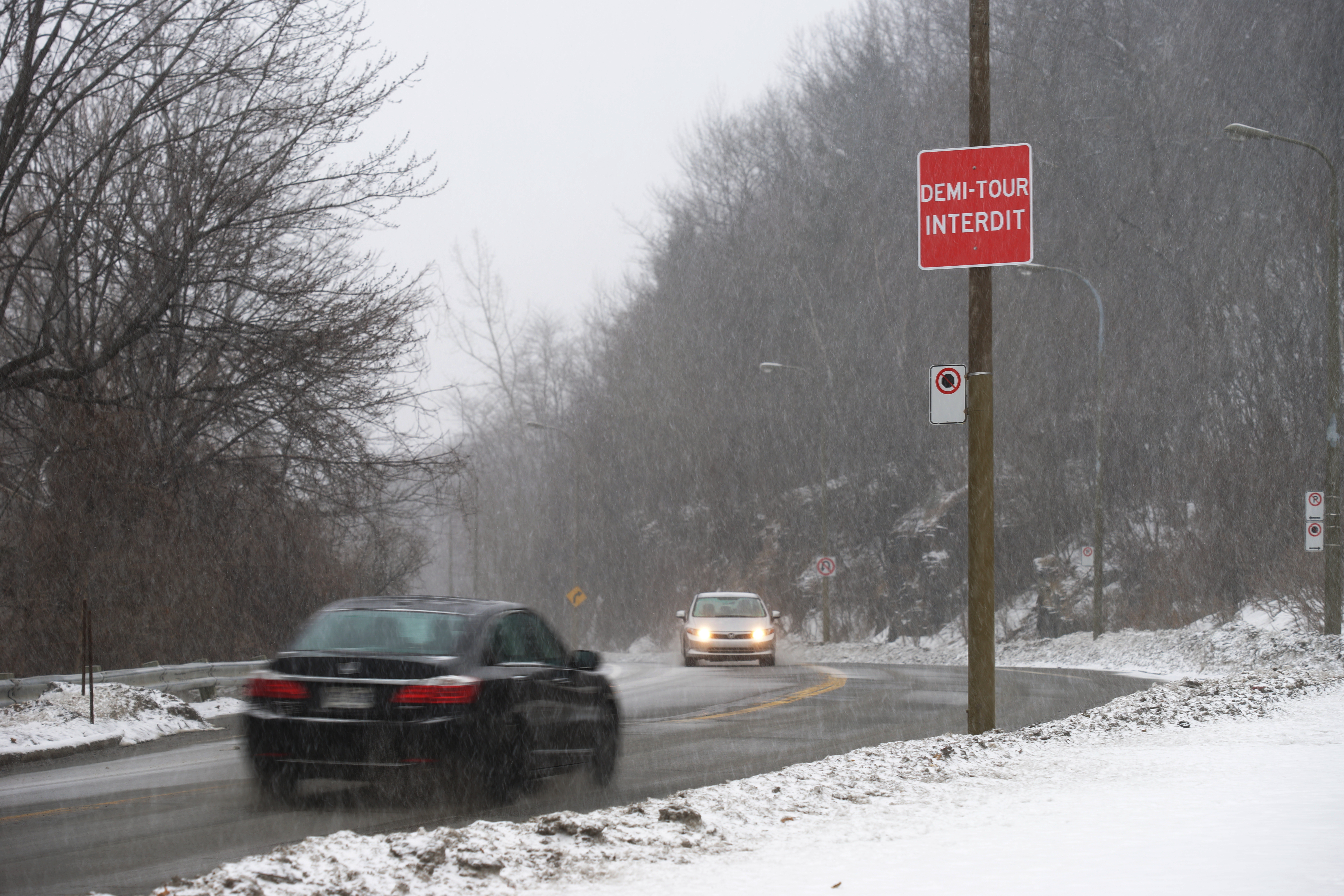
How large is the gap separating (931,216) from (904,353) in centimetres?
4273

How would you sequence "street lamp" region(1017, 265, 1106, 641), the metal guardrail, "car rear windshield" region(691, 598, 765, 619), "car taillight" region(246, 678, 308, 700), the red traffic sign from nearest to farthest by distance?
"car taillight" region(246, 678, 308, 700) < the red traffic sign < the metal guardrail < "car rear windshield" region(691, 598, 765, 619) < "street lamp" region(1017, 265, 1106, 641)

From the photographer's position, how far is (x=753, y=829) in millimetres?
8180

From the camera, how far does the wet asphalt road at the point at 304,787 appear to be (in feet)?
26.9

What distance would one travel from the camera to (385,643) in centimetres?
991

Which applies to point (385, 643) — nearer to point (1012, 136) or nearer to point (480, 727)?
point (480, 727)

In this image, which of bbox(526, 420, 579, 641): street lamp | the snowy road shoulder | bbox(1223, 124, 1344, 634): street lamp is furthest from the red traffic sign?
bbox(526, 420, 579, 641): street lamp

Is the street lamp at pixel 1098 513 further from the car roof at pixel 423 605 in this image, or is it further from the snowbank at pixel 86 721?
the car roof at pixel 423 605

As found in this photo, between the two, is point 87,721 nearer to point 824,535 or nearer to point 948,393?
point 948,393

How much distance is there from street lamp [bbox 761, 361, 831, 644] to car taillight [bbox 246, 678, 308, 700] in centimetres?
3543

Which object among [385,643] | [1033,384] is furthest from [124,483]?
[1033,384]

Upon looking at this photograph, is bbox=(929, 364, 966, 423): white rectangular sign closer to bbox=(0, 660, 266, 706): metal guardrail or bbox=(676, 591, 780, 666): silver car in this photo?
bbox=(0, 660, 266, 706): metal guardrail

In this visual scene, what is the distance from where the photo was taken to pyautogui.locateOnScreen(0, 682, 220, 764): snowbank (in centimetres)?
1381

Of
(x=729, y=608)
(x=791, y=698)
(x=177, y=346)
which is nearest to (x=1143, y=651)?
(x=729, y=608)

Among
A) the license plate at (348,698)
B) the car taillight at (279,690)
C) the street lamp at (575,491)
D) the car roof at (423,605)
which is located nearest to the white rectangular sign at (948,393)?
the car roof at (423,605)
